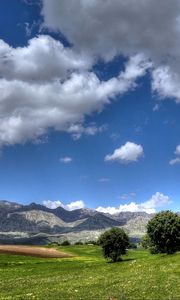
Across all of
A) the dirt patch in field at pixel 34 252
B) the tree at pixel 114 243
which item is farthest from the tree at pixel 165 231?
the dirt patch in field at pixel 34 252

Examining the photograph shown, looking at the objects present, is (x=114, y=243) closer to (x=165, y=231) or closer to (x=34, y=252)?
(x=165, y=231)

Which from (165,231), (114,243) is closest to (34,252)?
(114,243)

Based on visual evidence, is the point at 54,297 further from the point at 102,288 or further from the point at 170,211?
the point at 170,211

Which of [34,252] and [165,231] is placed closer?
[165,231]

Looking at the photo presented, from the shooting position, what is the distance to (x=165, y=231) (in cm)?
8694

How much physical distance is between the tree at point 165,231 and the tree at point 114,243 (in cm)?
530

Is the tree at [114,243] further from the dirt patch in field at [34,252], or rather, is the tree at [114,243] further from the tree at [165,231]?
the dirt patch in field at [34,252]

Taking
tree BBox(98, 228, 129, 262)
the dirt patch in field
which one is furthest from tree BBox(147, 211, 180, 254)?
the dirt patch in field

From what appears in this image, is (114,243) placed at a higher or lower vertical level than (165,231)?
lower

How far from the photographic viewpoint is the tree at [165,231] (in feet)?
285

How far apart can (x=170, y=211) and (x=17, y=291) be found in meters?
53.2

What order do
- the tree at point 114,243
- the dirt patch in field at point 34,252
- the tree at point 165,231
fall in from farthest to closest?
the dirt patch in field at point 34,252, the tree at point 114,243, the tree at point 165,231

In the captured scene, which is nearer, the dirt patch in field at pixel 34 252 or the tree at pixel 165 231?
the tree at pixel 165 231

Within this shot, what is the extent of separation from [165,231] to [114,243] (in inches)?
406
